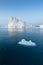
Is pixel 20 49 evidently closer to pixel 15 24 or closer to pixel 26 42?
pixel 26 42

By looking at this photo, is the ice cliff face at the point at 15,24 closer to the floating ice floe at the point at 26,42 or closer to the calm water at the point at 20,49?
the calm water at the point at 20,49

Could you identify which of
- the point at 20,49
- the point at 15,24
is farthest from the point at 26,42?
the point at 15,24

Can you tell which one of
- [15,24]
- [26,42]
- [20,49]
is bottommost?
[20,49]

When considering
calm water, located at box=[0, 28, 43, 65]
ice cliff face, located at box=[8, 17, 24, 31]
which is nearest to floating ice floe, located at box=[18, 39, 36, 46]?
calm water, located at box=[0, 28, 43, 65]

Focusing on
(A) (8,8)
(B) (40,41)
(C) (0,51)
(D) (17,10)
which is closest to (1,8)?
(A) (8,8)

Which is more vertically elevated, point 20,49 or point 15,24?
point 15,24
